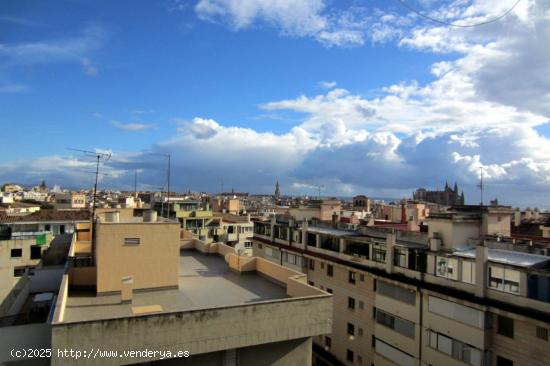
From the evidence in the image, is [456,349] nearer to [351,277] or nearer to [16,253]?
[351,277]

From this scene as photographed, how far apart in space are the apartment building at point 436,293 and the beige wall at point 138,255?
→ 1291 cm

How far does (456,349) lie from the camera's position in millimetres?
19125

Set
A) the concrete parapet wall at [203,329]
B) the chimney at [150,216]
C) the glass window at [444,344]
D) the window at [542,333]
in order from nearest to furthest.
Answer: the concrete parapet wall at [203,329]
the window at [542,333]
the chimney at [150,216]
the glass window at [444,344]

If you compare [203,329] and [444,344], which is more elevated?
[203,329]

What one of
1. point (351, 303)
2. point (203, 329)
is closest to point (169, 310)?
point (203, 329)

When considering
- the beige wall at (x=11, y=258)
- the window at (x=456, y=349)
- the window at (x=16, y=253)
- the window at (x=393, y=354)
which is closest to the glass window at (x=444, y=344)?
the window at (x=456, y=349)

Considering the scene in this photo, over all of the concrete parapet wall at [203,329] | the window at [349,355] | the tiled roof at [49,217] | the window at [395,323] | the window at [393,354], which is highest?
the tiled roof at [49,217]

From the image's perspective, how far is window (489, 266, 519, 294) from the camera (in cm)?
1714

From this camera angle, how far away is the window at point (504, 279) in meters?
17.1

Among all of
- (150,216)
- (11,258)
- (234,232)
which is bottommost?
(11,258)

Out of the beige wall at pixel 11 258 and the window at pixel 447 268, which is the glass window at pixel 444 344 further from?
the beige wall at pixel 11 258

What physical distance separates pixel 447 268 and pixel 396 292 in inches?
150

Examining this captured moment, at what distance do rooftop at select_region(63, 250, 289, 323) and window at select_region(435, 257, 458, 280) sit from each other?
891 cm

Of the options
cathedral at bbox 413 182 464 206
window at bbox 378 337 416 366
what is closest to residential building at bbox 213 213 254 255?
window at bbox 378 337 416 366
